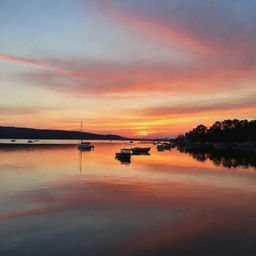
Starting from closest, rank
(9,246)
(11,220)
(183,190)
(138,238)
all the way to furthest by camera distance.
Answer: (9,246), (138,238), (11,220), (183,190)

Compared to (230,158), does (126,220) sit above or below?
below

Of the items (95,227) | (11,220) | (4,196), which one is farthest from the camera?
(4,196)

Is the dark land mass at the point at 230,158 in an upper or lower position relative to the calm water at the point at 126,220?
upper

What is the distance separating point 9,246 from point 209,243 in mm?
11496

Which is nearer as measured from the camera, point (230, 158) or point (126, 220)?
point (126, 220)

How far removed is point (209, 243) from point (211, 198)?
44.1 feet

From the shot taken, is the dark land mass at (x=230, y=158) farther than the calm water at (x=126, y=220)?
Yes

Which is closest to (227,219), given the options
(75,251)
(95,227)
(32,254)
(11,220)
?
(95,227)

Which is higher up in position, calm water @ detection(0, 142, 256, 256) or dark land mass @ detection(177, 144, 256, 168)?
dark land mass @ detection(177, 144, 256, 168)

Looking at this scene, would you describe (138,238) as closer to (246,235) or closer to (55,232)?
(55,232)

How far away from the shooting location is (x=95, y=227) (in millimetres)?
19281

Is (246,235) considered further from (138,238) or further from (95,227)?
(95,227)

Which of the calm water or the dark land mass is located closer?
A: the calm water

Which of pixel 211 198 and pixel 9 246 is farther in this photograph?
pixel 211 198
